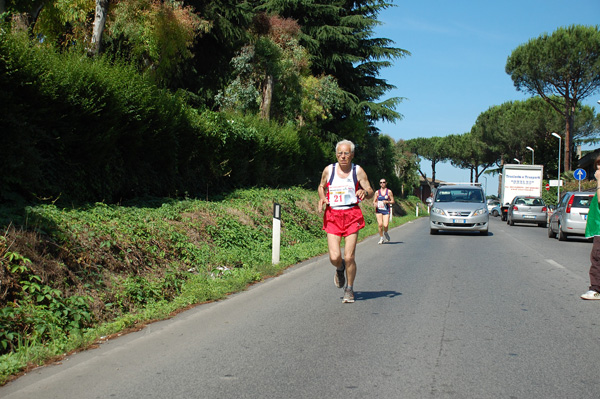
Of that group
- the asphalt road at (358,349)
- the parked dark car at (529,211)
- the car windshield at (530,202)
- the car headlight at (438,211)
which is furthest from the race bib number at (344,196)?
the car windshield at (530,202)

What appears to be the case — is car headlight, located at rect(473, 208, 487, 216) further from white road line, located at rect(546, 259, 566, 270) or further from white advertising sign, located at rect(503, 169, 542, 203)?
white advertising sign, located at rect(503, 169, 542, 203)

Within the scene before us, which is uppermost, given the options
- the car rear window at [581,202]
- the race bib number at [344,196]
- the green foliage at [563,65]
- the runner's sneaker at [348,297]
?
the green foliage at [563,65]

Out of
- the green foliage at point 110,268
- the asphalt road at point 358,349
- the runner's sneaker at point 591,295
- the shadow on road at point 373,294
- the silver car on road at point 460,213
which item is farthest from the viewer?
the silver car on road at point 460,213

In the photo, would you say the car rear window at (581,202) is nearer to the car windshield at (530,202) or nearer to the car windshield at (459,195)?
the car windshield at (459,195)

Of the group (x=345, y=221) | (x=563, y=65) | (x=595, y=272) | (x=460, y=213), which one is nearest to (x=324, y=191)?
(x=345, y=221)

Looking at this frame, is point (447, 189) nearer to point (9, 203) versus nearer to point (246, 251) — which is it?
point (246, 251)

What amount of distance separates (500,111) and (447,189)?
53231 millimetres

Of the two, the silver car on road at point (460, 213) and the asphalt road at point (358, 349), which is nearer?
the asphalt road at point (358, 349)

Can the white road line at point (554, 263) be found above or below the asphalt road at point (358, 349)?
below

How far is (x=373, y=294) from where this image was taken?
8211 mm

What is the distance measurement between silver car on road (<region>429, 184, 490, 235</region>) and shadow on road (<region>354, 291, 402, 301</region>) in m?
12.8

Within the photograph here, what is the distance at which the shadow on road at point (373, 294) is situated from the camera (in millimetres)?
7958

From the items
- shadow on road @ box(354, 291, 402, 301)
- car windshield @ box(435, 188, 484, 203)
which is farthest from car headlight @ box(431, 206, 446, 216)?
shadow on road @ box(354, 291, 402, 301)

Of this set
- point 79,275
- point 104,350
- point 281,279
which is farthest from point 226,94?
point 104,350
